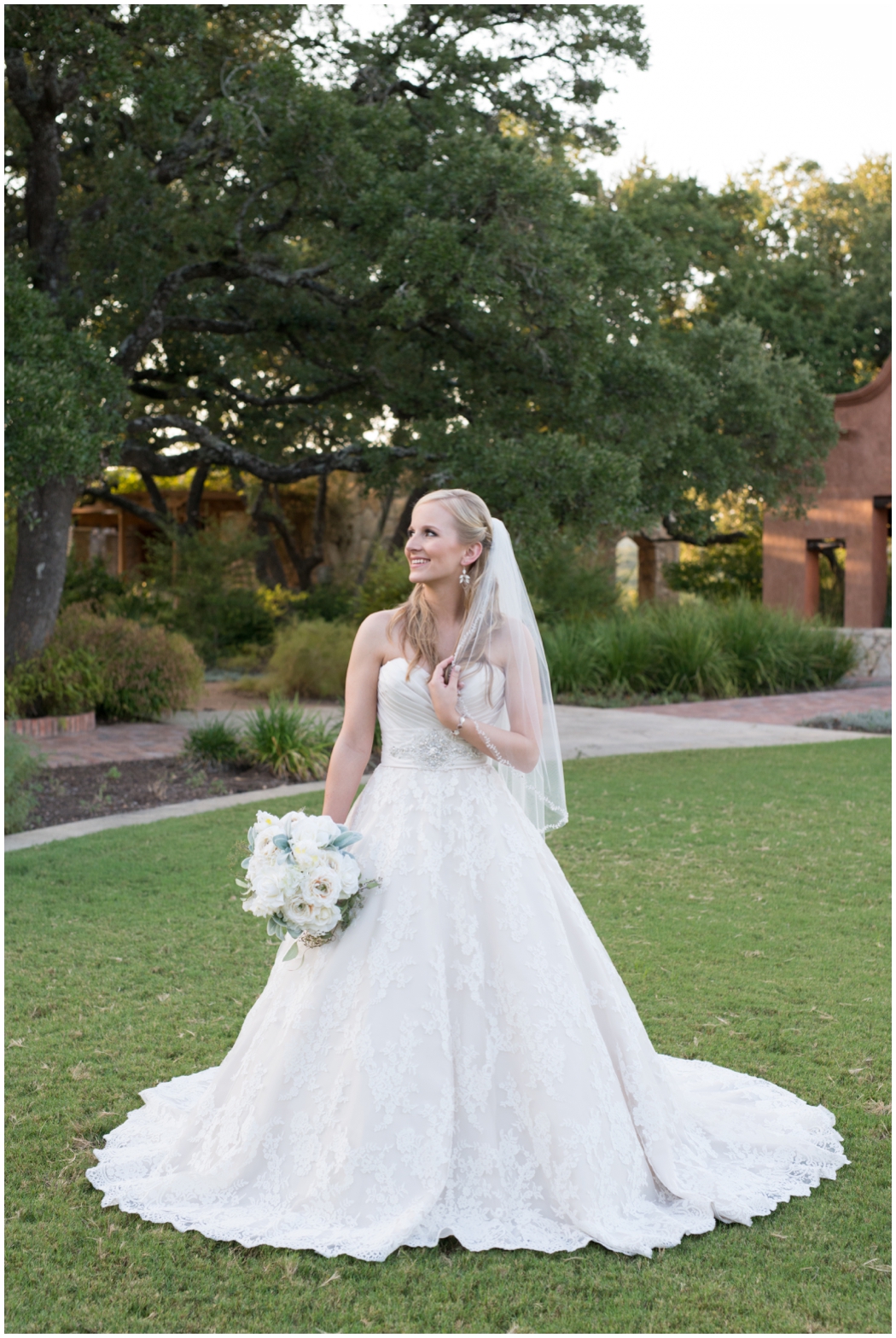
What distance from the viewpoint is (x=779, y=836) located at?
803 centimetres

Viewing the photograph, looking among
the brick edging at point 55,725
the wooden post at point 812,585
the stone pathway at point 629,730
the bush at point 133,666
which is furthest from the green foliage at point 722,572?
the brick edging at point 55,725

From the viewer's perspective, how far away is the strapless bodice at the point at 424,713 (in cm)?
339

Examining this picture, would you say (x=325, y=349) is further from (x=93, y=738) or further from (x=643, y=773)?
(x=643, y=773)

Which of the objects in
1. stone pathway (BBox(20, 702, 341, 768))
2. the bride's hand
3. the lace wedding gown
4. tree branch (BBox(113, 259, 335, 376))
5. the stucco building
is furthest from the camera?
the stucco building

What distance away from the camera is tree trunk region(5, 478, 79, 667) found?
1286 centimetres

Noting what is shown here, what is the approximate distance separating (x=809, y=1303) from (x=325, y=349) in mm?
12855

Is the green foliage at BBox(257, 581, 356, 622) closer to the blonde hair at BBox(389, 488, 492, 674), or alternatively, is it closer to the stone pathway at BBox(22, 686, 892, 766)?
the stone pathway at BBox(22, 686, 892, 766)

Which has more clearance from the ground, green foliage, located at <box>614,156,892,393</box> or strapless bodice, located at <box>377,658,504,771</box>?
green foliage, located at <box>614,156,892,393</box>

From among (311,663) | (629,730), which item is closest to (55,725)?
(311,663)

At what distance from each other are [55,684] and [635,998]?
9261mm

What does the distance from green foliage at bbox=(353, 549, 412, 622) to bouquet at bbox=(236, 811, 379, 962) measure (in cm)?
1245

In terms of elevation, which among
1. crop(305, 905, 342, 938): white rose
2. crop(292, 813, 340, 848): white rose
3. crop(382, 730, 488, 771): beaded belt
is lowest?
crop(305, 905, 342, 938): white rose

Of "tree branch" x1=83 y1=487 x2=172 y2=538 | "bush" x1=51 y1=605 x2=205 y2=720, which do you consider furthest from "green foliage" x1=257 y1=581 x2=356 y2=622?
"bush" x1=51 y1=605 x2=205 y2=720

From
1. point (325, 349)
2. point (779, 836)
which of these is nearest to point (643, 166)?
point (325, 349)
